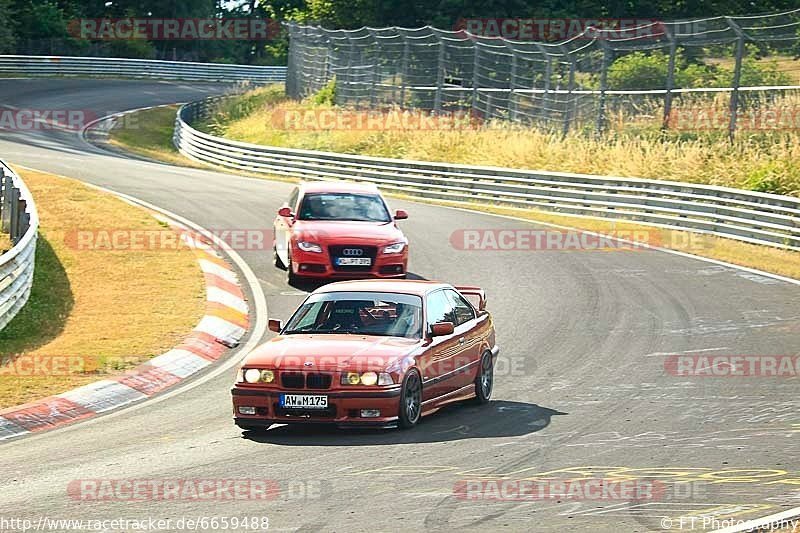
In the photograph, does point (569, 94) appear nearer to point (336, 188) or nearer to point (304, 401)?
point (336, 188)

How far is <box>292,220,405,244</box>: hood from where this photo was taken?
20.5 metres

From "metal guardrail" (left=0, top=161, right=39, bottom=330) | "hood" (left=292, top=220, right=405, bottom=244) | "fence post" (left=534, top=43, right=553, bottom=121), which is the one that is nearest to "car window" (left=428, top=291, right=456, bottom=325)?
"metal guardrail" (left=0, top=161, right=39, bottom=330)

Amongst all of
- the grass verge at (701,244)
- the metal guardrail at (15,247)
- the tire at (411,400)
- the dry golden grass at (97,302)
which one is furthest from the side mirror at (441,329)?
the grass verge at (701,244)

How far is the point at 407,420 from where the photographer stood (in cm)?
1166

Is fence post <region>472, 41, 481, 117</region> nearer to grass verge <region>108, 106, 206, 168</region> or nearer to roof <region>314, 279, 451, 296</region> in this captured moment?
grass verge <region>108, 106, 206, 168</region>

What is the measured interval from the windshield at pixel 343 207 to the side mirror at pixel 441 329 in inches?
363

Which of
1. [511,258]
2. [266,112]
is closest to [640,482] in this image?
[511,258]

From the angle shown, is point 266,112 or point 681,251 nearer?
point 681,251

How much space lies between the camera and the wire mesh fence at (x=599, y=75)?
2916 cm

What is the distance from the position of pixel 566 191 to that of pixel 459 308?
17647mm

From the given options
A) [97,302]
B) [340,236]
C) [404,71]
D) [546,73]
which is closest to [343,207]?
[340,236]

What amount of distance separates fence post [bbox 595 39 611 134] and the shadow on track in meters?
21.3

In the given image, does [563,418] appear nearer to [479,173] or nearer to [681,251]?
[681,251]

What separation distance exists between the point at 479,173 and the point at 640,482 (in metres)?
24.0
